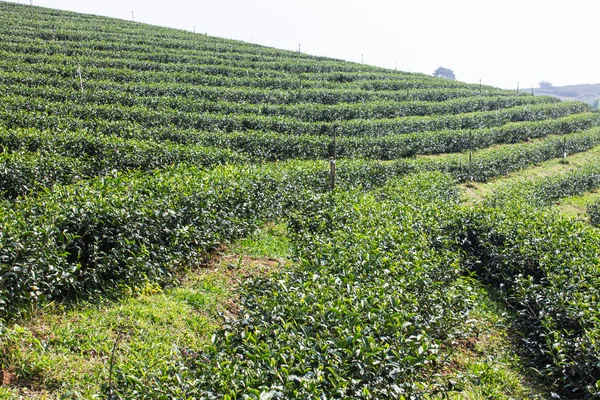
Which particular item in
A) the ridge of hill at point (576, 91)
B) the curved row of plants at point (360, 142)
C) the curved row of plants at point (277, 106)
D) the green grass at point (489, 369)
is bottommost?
the green grass at point (489, 369)

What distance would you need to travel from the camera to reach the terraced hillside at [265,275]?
443 cm

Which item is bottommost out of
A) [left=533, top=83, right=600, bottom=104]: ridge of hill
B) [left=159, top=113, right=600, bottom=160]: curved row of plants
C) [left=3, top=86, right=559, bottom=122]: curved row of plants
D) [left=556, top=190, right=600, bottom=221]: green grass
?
[left=556, top=190, right=600, bottom=221]: green grass

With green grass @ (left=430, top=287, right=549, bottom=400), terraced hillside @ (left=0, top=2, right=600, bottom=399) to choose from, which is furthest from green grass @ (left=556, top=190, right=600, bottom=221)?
green grass @ (left=430, top=287, right=549, bottom=400)

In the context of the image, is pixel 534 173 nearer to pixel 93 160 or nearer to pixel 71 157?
pixel 93 160

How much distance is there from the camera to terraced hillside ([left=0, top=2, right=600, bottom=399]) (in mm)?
4434

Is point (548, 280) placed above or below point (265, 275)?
above

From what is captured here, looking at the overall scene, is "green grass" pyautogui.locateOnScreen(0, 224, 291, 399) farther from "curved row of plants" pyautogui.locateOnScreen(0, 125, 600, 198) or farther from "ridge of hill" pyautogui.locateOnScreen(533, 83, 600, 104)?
"ridge of hill" pyautogui.locateOnScreen(533, 83, 600, 104)

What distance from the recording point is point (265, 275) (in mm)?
7277

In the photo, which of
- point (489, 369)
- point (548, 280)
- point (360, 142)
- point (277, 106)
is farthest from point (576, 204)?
point (489, 369)

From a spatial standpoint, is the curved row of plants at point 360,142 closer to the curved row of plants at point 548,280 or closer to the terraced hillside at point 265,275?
the terraced hillside at point 265,275

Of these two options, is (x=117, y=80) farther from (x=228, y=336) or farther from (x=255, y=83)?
(x=228, y=336)

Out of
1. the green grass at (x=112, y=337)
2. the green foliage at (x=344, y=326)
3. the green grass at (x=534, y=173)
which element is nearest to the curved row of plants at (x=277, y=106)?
the green grass at (x=534, y=173)

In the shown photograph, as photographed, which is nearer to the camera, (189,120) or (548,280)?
(548,280)

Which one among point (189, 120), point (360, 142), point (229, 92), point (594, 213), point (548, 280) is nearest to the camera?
point (548, 280)
